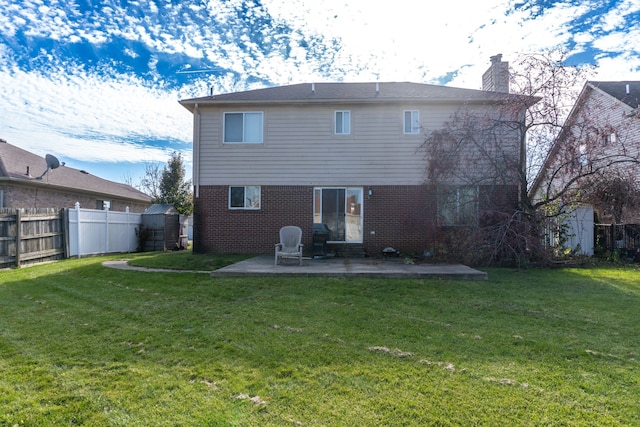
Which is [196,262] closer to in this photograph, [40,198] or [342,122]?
[342,122]

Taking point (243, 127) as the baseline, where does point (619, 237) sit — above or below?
below

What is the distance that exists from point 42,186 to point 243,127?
1034 centimetres

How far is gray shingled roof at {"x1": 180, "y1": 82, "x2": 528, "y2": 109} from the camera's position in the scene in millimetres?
11445

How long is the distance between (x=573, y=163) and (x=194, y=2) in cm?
1131

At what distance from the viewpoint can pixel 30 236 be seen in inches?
399

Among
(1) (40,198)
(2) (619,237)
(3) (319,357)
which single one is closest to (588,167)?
(2) (619,237)

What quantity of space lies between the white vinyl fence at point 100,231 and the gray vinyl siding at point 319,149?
4540 millimetres

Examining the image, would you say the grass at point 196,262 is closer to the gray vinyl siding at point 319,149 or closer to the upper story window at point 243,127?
the gray vinyl siding at point 319,149

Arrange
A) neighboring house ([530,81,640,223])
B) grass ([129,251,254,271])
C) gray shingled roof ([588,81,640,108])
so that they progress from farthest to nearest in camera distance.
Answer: gray shingled roof ([588,81,640,108]), neighboring house ([530,81,640,223]), grass ([129,251,254,271])

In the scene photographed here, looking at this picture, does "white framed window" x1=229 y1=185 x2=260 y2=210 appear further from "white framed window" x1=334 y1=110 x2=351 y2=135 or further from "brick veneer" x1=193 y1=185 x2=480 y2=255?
"white framed window" x1=334 y1=110 x2=351 y2=135

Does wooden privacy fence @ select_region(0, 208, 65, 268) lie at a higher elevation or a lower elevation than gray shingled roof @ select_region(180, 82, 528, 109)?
lower

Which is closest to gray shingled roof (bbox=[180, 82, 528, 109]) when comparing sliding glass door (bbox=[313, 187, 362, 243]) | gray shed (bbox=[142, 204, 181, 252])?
sliding glass door (bbox=[313, 187, 362, 243])

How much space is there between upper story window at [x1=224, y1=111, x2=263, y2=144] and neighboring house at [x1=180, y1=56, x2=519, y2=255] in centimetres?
3

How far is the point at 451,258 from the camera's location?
10.0 metres
